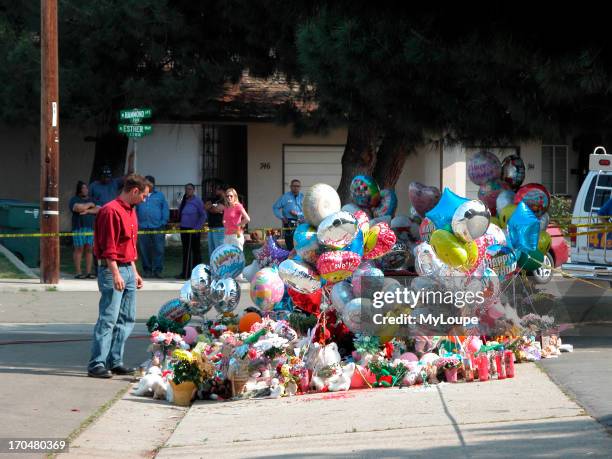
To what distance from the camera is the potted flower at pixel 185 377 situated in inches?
Answer: 332

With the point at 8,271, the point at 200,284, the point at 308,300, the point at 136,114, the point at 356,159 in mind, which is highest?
the point at 136,114

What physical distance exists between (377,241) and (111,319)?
2521mm

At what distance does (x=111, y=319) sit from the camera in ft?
30.1

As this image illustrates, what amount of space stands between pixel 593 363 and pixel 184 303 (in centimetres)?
396

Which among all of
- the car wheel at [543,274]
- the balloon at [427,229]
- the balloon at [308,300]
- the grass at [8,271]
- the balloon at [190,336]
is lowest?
the balloon at [190,336]

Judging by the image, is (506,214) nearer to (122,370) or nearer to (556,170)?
(122,370)

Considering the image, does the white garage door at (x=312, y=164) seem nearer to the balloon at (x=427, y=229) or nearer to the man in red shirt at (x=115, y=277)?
the balloon at (x=427, y=229)

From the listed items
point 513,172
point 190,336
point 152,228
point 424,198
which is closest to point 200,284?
point 190,336

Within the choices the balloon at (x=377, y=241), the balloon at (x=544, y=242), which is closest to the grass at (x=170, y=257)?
the balloon at (x=544, y=242)

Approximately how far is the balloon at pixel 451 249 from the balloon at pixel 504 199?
214 centimetres

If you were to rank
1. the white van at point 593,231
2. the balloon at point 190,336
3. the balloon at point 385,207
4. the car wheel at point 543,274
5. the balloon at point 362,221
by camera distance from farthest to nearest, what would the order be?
the white van at point 593,231 < the balloon at point 385,207 < the car wheel at point 543,274 < the balloon at point 190,336 < the balloon at point 362,221

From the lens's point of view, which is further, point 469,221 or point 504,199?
point 504,199

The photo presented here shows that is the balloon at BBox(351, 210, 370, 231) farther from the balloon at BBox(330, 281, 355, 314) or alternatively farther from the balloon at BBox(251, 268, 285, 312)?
the balloon at BBox(251, 268, 285, 312)

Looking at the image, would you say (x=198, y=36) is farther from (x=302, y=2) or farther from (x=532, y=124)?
(x=302, y=2)
